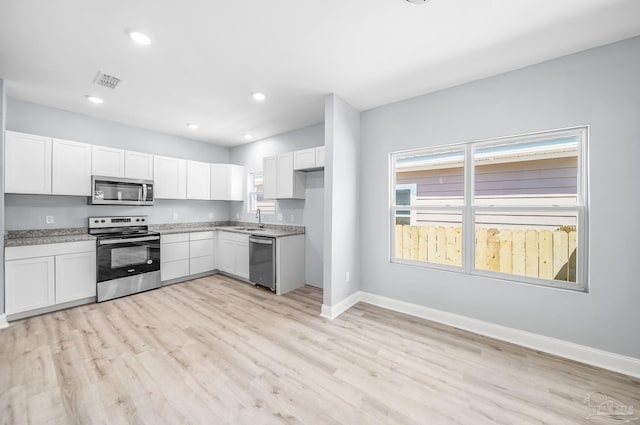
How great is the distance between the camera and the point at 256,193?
5.53 metres

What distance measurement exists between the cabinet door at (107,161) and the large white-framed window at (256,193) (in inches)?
89.3

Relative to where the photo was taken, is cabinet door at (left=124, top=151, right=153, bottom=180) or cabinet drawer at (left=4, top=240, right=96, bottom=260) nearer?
cabinet drawer at (left=4, top=240, right=96, bottom=260)

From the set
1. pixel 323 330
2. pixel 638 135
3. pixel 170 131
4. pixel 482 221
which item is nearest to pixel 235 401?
pixel 323 330

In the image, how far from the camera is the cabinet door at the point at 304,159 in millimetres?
4018

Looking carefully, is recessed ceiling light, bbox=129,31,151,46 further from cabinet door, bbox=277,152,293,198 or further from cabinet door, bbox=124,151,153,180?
cabinet door, bbox=124,151,153,180

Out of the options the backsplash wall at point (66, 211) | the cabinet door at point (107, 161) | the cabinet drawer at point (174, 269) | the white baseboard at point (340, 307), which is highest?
the cabinet door at point (107, 161)

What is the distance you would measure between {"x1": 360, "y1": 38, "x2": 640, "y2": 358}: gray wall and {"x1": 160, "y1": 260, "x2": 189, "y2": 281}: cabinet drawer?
13.1 ft

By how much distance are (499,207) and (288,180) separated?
3.06 m

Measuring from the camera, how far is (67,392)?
6.15 feet

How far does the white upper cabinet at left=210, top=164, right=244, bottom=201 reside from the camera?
17.6 ft

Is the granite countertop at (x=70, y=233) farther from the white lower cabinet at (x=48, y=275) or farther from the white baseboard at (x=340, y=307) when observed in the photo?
the white baseboard at (x=340, y=307)

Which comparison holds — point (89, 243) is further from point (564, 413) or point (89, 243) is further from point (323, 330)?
point (564, 413)

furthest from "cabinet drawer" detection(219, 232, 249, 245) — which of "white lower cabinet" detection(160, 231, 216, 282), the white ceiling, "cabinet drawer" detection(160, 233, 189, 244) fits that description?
the white ceiling

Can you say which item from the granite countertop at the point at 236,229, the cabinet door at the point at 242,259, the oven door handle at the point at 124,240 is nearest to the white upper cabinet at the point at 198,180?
the granite countertop at the point at 236,229
